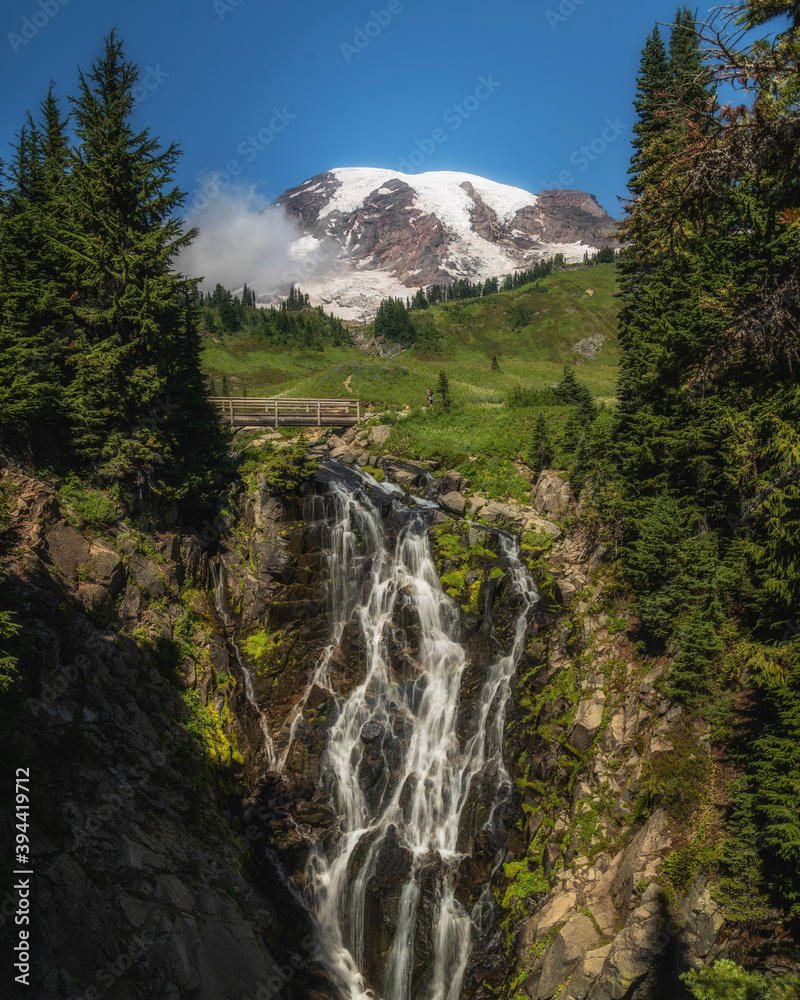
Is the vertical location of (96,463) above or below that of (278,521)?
above

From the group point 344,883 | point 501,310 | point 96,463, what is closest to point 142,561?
point 96,463

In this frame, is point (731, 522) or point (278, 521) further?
point (278, 521)

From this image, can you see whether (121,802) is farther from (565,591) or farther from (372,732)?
(565,591)

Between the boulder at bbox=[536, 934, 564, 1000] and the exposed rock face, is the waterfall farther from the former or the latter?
the boulder at bbox=[536, 934, 564, 1000]

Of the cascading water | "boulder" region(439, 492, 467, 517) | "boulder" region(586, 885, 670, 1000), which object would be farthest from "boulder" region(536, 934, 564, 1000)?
"boulder" region(439, 492, 467, 517)

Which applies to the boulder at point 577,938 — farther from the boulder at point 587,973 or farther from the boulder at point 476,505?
the boulder at point 476,505

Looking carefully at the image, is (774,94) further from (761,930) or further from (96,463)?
(96,463)

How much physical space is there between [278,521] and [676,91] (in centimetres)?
2074

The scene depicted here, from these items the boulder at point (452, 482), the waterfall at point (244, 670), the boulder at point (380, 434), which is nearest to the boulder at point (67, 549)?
the waterfall at point (244, 670)

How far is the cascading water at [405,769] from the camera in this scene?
17969 millimetres

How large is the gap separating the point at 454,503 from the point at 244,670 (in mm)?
13655

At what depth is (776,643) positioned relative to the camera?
12.6m

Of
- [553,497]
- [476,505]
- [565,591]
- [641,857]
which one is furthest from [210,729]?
[553,497]

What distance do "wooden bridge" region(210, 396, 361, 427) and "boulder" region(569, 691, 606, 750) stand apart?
82.7 feet
